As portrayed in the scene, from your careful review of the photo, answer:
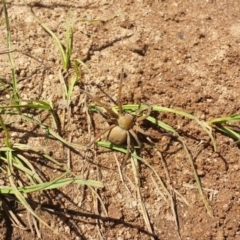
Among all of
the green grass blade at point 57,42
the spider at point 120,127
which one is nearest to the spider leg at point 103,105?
the spider at point 120,127

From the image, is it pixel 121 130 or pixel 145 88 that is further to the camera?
pixel 145 88

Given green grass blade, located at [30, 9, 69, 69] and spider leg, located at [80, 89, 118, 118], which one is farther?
green grass blade, located at [30, 9, 69, 69]

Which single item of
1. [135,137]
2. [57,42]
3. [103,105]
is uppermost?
[57,42]

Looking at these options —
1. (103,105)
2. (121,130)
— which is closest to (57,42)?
(103,105)

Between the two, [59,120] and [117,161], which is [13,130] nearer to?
[59,120]

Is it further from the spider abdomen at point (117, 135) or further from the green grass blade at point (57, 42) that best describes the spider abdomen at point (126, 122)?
the green grass blade at point (57, 42)


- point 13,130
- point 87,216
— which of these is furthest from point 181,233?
point 13,130

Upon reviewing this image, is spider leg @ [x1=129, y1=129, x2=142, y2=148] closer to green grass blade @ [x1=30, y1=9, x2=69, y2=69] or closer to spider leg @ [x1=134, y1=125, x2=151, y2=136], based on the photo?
spider leg @ [x1=134, y1=125, x2=151, y2=136]

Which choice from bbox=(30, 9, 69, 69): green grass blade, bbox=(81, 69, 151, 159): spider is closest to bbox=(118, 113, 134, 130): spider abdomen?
bbox=(81, 69, 151, 159): spider

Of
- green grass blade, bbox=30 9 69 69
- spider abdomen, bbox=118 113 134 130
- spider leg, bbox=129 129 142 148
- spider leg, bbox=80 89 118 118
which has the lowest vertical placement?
spider leg, bbox=129 129 142 148

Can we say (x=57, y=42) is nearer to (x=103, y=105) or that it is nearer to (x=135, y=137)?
(x=103, y=105)
